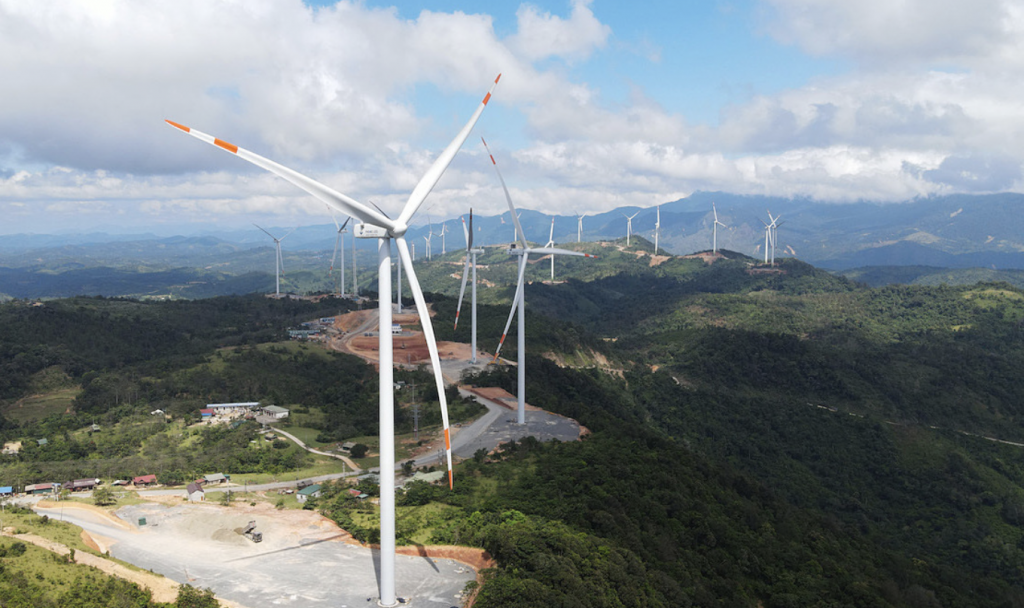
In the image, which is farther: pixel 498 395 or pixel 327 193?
pixel 498 395

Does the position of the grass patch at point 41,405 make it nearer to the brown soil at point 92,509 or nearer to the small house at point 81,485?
the small house at point 81,485

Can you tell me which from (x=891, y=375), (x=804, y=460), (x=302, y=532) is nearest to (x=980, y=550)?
(x=804, y=460)

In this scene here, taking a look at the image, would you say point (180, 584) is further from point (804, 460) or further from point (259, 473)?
point (804, 460)

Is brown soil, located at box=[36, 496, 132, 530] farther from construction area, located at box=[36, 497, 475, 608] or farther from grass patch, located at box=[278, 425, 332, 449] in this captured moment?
grass patch, located at box=[278, 425, 332, 449]

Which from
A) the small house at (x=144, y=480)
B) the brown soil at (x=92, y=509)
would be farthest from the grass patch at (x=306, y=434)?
the brown soil at (x=92, y=509)

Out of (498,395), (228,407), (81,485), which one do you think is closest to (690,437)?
(498,395)

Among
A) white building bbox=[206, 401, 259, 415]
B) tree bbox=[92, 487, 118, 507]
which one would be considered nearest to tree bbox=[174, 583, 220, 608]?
tree bbox=[92, 487, 118, 507]

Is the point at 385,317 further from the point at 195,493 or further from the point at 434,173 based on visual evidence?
the point at 195,493
